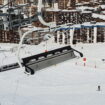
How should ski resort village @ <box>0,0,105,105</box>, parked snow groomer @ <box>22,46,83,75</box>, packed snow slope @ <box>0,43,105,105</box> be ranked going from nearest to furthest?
1. parked snow groomer @ <box>22,46,83,75</box>
2. ski resort village @ <box>0,0,105,105</box>
3. packed snow slope @ <box>0,43,105,105</box>

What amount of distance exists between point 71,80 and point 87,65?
4.15 meters

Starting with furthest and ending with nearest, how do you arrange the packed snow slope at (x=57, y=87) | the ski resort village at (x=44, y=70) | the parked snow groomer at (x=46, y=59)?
the packed snow slope at (x=57, y=87) → the ski resort village at (x=44, y=70) → the parked snow groomer at (x=46, y=59)

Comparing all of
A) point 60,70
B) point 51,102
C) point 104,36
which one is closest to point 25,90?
point 51,102

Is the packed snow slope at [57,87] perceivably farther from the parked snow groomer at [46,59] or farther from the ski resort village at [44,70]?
the parked snow groomer at [46,59]

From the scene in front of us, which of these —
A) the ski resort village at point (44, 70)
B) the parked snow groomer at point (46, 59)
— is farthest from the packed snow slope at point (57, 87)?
the parked snow groomer at point (46, 59)

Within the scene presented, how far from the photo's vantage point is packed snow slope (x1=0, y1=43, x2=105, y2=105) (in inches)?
440

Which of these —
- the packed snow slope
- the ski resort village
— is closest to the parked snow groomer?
the ski resort village

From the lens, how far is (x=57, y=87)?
A: 13203mm

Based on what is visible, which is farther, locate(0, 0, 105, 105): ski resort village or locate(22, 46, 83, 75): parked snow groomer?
locate(0, 0, 105, 105): ski resort village

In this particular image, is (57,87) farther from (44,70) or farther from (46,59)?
(46,59)

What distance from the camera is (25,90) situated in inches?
502

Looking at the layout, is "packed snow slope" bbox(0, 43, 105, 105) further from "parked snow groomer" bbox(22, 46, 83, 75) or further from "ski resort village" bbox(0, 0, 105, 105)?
"parked snow groomer" bbox(22, 46, 83, 75)

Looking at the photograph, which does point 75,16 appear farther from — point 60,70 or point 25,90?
point 25,90

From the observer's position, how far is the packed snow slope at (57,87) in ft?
36.7
